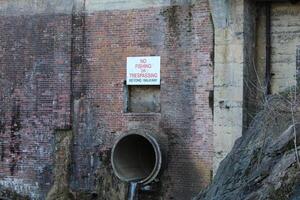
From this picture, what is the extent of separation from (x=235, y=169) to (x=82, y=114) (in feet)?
25.4

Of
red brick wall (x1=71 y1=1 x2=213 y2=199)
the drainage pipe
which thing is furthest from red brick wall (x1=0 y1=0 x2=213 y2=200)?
the drainage pipe

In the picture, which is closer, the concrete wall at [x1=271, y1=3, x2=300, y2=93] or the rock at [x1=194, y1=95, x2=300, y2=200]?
the rock at [x1=194, y1=95, x2=300, y2=200]

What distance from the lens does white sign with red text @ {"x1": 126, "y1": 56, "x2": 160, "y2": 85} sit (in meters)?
14.8

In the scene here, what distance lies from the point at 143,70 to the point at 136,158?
237 centimetres

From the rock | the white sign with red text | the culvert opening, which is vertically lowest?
the culvert opening

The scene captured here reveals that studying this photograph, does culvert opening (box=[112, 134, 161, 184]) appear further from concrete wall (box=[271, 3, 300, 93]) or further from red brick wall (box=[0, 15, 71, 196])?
concrete wall (box=[271, 3, 300, 93])

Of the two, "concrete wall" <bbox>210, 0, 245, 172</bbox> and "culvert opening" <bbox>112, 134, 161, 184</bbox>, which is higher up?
"concrete wall" <bbox>210, 0, 245, 172</bbox>

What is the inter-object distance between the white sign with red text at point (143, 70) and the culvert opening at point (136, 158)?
1.40 m

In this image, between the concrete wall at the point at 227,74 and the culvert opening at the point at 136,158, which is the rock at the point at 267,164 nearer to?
the concrete wall at the point at 227,74

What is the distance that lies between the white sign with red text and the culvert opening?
4.60 feet

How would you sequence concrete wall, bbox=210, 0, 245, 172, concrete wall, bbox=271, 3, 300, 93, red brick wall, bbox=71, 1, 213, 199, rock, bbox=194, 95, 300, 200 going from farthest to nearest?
red brick wall, bbox=71, 1, 213, 199, concrete wall, bbox=271, 3, 300, 93, concrete wall, bbox=210, 0, 245, 172, rock, bbox=194, 95, 300, 200

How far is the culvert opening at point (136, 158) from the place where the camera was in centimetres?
1407

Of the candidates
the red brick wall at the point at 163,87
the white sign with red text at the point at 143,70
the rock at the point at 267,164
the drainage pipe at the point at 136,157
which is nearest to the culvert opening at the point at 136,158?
the drainage pipe at the point at 136,157

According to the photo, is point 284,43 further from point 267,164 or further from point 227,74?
point 267,164
